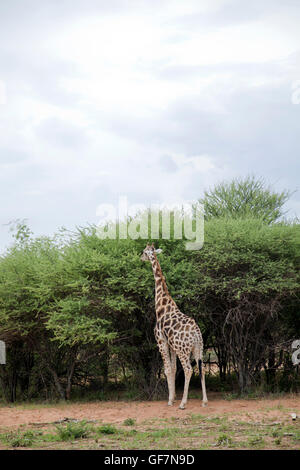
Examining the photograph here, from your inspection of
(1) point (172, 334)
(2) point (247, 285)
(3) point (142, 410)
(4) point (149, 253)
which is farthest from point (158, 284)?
(3) point (142, 410)

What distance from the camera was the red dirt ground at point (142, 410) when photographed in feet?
33.8

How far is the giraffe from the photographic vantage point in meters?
11.3

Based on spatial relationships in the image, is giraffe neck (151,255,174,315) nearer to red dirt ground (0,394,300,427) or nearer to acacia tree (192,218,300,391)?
acacia tree (192,218,300,391)

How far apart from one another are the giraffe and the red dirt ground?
1.38ft

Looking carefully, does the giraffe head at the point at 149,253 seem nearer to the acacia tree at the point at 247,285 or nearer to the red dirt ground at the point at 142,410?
the acacia tree at the point at 247,285

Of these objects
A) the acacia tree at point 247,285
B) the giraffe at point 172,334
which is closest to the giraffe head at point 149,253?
the giraffe at point 172,334

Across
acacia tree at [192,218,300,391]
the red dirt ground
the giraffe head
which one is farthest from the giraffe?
acacia tree at [192,218,300,391]

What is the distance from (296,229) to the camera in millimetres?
12758

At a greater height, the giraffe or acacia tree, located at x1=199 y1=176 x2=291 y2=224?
acacia tree, located at x1=199 y1=176 x2=291 y2=224

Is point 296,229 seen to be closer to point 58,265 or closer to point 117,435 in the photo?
point 58,265

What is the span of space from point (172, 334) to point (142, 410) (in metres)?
1.69

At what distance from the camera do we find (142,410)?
36.6 ft

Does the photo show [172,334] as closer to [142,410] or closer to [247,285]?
[142,410]
